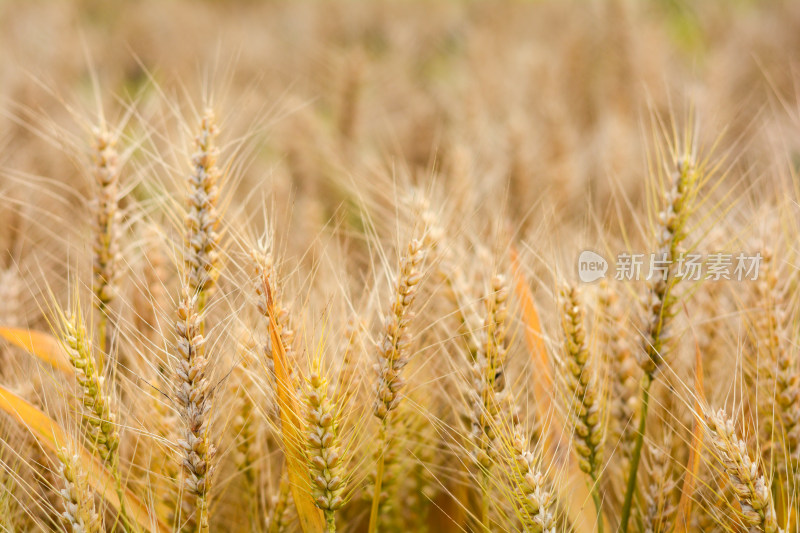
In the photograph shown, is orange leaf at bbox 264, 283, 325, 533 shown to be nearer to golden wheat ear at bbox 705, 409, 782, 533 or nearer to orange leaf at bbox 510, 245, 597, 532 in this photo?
orange leaf at bbox 510, 245, 597, 532

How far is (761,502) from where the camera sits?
28.0 inches

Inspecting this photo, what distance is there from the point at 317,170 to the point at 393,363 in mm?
1407

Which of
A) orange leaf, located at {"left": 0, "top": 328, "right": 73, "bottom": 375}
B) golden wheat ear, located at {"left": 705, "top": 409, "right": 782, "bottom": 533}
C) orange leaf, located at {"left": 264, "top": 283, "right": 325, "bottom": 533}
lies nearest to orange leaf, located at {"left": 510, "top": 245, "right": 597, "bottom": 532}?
Result: golden wheat ear, located at {"left": 705, "top": 409, "right": 782, "bottom": 533}

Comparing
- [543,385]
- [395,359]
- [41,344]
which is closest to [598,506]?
[543,385]

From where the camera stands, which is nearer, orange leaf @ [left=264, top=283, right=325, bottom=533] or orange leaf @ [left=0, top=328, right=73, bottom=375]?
orange leaf @ [left=264, top=283, right=325, bottom=533]

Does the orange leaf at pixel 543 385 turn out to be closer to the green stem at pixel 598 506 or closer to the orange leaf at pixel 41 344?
the green stem at pixel 598 506

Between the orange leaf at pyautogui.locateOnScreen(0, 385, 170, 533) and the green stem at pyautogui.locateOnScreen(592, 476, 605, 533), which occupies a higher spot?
the green stem at pyautogui.locateOnScreen(592, 476, 605, 533)

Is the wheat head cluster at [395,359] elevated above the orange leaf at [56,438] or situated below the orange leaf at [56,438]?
above

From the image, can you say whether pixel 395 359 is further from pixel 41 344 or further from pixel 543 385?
pixel 41 344

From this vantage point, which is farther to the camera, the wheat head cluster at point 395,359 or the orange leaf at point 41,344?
the orange leaf at point 41,344

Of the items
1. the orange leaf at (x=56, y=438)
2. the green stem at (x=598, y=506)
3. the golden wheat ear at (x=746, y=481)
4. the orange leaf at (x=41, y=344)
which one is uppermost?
the golden wheat ear at (x=746, y=481)

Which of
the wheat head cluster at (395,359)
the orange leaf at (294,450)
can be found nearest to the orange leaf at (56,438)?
the wheat head cluster at (395,359)

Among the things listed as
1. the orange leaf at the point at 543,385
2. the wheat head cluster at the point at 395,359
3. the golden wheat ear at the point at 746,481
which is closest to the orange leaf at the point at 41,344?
the wheat head cluster at the point at 395,359

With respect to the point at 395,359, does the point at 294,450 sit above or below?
below
